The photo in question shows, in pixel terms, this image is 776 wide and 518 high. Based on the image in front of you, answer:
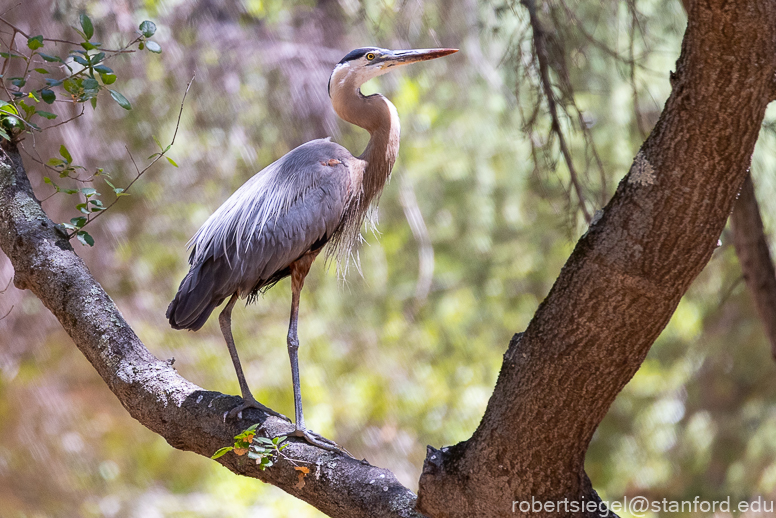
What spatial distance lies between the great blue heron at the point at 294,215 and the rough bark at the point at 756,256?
54.2 inches

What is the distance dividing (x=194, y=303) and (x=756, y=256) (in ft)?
7.26

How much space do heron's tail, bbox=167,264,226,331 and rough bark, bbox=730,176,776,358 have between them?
2.06 m

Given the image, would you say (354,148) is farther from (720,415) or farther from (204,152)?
(720,415)

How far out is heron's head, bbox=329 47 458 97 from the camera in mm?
2645

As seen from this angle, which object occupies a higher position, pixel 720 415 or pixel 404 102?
pixel 404 102

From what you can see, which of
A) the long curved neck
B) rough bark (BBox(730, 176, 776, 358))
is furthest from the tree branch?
rough bark (BBox(730, 176, 776, 358))

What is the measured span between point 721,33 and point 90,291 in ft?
5.61

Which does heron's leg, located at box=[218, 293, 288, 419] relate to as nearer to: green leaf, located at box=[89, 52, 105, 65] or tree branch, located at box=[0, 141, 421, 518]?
tree branch, located at box=[0, 141, 421, 518]

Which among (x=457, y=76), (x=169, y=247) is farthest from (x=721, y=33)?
(x=457, y=76)

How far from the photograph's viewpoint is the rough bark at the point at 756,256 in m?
2.80

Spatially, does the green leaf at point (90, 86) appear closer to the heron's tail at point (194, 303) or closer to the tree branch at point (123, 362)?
the tree branch at point (123, 362)

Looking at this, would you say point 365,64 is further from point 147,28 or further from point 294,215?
point 147,28

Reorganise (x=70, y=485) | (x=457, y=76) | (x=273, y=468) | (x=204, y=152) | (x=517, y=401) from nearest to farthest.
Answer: (x=517, y=401) < (x=273, y=468) < (x=204, y=152) < (x=70, y=485) < (x=457, y=76)

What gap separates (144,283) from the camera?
5.83 meters
